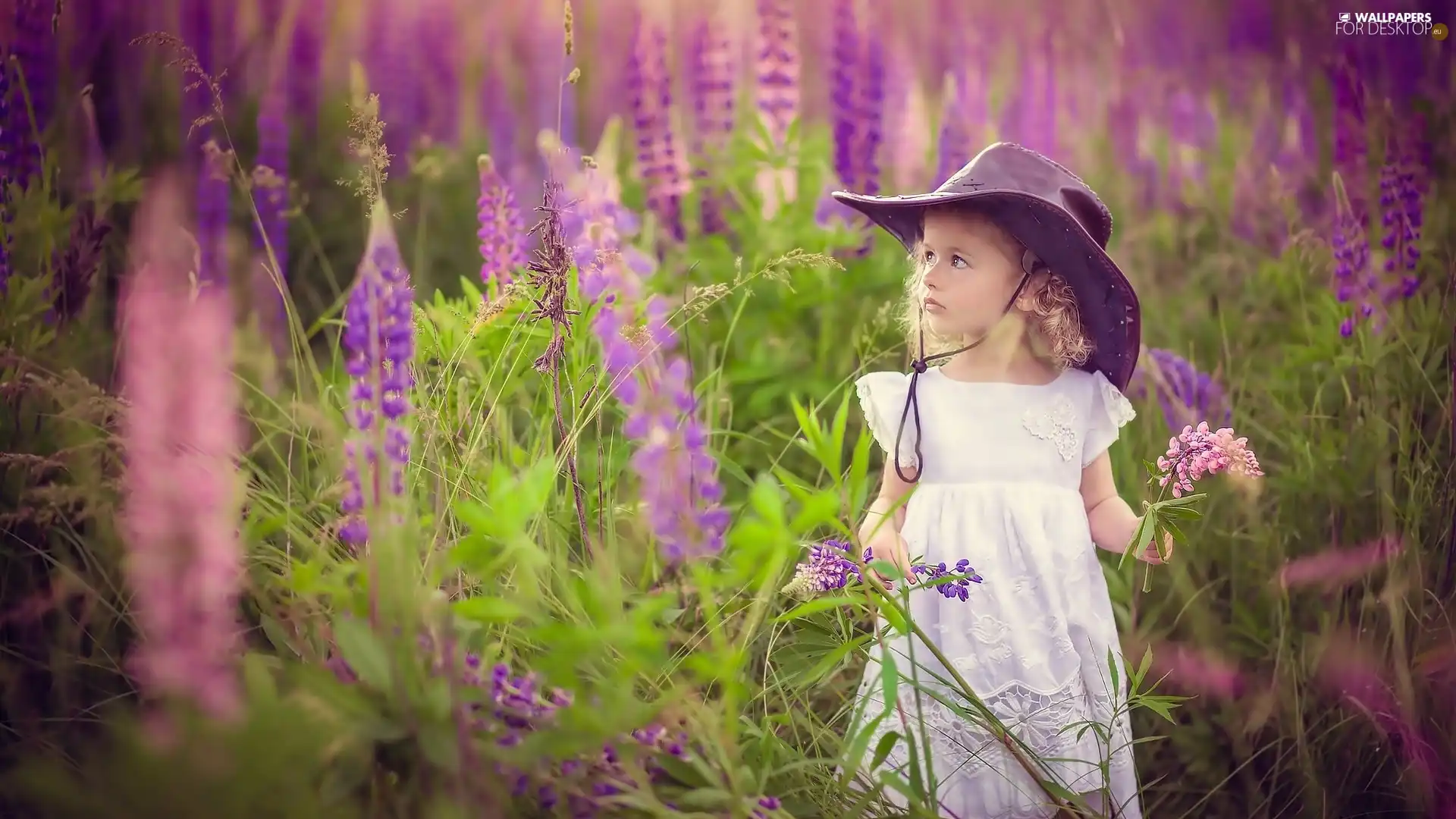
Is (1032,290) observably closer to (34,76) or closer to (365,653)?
(365,653)

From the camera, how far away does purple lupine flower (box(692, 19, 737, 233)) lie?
262 cm

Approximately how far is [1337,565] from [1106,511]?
59 cm

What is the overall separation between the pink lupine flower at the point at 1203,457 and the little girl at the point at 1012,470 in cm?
16

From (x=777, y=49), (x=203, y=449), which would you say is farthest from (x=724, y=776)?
(x=777, y=49)

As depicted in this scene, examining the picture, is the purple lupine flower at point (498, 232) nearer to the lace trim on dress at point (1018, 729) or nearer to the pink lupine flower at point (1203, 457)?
the lace trim on dress at point (1018, 729)

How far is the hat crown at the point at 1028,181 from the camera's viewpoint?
155cm

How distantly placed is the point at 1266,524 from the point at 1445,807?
54 cm

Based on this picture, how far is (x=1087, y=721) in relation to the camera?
152 cm

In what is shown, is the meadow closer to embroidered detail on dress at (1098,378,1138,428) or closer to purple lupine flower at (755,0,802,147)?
purple lupine flower at (755,0,802,147)

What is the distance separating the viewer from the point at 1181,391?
7.17ft

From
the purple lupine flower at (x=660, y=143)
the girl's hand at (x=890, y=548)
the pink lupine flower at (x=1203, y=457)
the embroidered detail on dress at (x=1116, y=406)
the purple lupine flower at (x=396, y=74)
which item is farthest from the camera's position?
the purple lupine flower at (x=396, y=74)

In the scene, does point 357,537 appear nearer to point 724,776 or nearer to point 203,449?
point 203,449

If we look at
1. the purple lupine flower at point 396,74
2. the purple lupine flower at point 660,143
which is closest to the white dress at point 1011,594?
the purple lupine flower at point 660,143

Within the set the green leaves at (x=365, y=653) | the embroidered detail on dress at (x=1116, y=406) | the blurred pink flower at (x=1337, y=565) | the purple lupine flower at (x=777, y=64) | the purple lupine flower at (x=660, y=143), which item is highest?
the purple lupine flower at (x=777, y=64)
